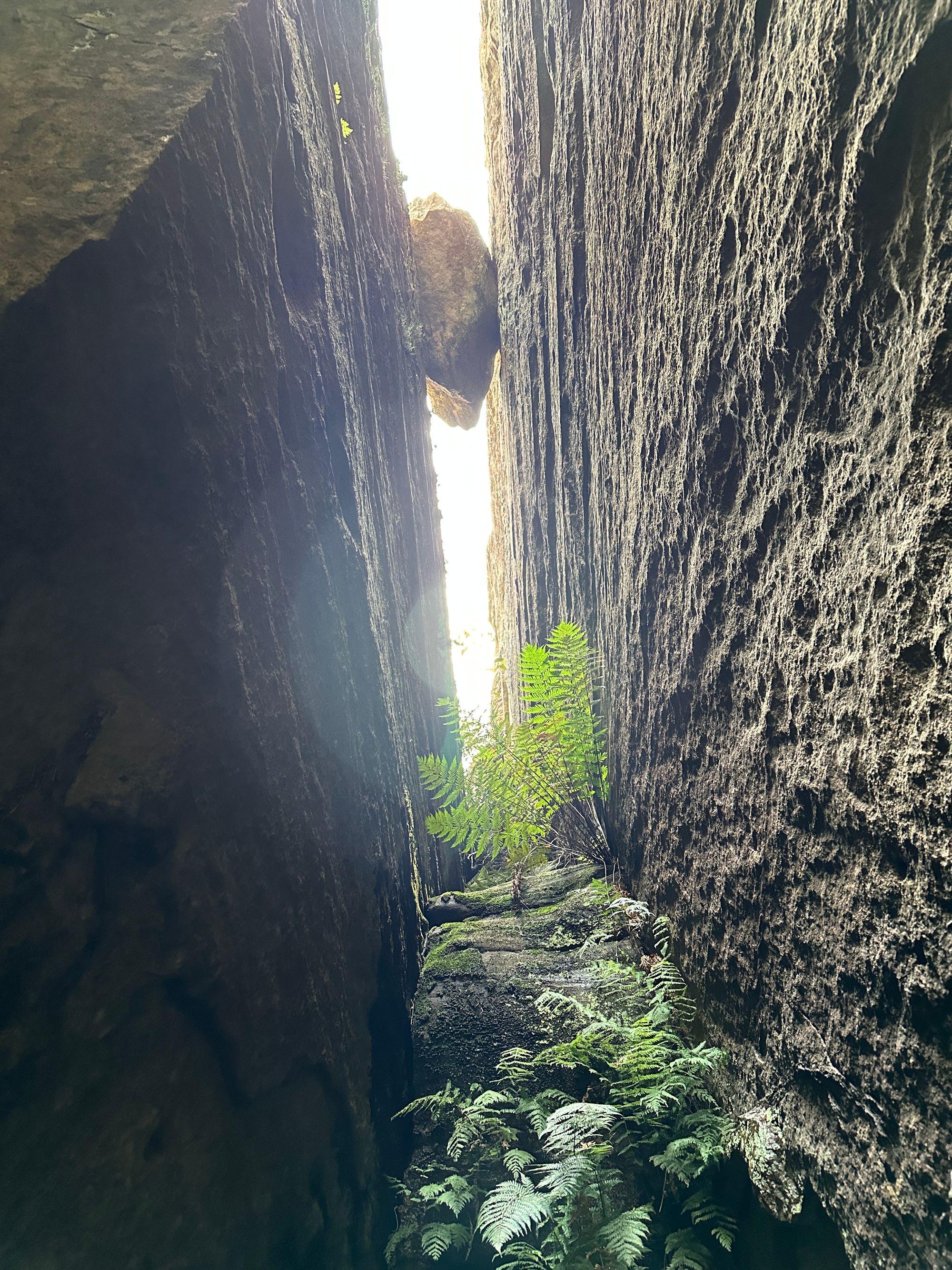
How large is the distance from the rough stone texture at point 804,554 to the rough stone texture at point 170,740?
3.69 feet

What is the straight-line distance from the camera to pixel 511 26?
6.63 meters

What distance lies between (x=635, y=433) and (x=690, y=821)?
5.27 feet

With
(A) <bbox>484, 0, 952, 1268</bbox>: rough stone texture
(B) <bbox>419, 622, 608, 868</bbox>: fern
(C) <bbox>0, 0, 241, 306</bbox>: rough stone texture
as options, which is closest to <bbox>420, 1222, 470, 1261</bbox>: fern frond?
(A) <bbox>484, 0, 952, 1268</bbox>: rough stone texture

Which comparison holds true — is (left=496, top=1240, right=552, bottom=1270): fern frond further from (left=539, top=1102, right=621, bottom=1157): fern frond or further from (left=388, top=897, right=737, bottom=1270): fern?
(left=539, top=1102, right=621, bottom=1157): fern frond

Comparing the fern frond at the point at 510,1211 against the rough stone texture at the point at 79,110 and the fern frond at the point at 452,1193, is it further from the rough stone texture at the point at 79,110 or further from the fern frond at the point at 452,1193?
the rough stone texture at the point at 79,110

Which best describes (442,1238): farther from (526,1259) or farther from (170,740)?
(170,740)

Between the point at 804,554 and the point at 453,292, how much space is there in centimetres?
838

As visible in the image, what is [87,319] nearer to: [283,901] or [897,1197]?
[283,901]

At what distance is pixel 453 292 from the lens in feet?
28.5

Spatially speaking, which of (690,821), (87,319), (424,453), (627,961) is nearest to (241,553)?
(87,319)

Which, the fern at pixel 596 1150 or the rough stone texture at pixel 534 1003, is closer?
the rough stone texture at pixel 534 1003

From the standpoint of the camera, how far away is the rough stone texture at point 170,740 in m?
1.16

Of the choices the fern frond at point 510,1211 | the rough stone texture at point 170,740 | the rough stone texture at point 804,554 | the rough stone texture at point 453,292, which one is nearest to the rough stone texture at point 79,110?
the rough stone texture at point 170,740

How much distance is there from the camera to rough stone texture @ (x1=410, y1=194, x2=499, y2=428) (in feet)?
28.2
